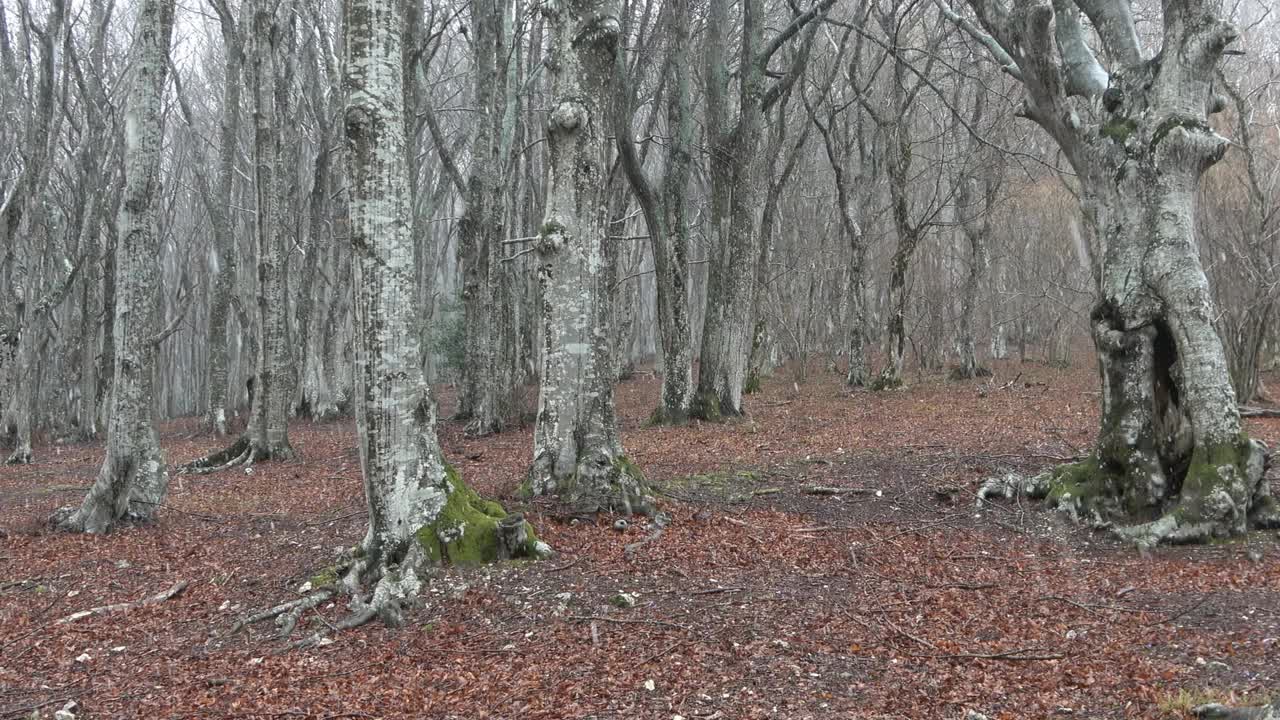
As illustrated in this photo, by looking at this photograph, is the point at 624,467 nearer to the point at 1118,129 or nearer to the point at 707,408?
the point at 1118,129

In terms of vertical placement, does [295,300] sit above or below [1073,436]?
above

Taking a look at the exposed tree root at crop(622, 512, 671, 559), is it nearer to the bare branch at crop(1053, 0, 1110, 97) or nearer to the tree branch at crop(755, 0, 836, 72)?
the bare branch at crop(1053, 0, 1110, 97)

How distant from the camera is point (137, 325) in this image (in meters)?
7.26

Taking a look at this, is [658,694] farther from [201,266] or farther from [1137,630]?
[201,266]

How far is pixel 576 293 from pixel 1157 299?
13.9 ft

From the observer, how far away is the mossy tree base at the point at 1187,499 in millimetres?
5312

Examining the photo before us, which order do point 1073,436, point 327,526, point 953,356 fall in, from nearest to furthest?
point 327,526
point 1073,436
point 953,356

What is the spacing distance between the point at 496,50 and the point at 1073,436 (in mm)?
10572

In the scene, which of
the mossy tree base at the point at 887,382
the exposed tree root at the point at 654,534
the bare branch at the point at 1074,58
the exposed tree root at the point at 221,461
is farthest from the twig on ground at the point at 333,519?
the mossy tree base at the point at 887,382

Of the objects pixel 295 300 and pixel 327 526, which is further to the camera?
pixel 295 300

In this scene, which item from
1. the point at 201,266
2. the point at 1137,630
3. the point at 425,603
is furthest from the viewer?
the point at 201,266

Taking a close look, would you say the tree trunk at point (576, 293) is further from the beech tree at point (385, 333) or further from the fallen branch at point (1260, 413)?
the fallen branch at point (1260, 413)

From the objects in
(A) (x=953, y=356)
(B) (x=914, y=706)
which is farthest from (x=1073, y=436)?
(A) (x=953, y=356)

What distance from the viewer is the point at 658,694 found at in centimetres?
351
